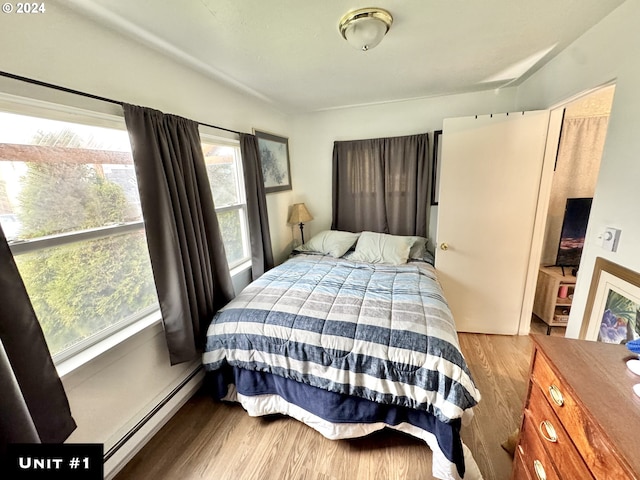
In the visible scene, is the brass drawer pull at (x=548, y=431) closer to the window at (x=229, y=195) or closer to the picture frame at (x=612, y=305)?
the picture frame at (x=612, y=305)

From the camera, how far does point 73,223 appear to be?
121 centimetres

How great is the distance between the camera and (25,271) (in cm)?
104

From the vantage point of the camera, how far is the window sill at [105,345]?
1136 mm

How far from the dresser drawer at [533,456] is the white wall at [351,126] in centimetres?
209

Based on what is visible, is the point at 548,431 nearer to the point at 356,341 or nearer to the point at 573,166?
the point at 356,341

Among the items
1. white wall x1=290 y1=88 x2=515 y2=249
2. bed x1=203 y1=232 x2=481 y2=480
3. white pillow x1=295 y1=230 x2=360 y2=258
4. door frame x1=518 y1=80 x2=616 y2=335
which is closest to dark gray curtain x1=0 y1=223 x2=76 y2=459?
bed x1=203 y1=232 x2=481 y2=480

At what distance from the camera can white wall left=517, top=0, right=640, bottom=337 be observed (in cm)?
109

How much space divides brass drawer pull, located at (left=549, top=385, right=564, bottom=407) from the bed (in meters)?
0.40

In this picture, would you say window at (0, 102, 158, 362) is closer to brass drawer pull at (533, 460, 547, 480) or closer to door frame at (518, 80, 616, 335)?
brass drawer pull at (533, 460, 547, 480)

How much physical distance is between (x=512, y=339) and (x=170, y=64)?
3.49 metres

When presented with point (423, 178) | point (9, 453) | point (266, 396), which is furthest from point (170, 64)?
point (423, 178)

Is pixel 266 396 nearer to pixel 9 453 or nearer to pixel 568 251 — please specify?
pixel 9 453

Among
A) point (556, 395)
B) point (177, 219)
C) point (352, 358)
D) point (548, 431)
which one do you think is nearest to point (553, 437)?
point (548, 431)

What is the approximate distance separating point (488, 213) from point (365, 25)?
1.78 meters
